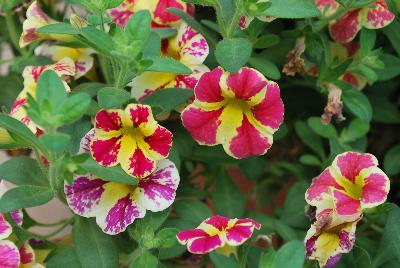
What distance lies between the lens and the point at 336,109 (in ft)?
3.01

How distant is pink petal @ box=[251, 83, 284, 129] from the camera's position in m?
0.78

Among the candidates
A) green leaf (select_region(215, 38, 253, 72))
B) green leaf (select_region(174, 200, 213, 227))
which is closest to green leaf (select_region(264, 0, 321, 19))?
green leaf (select_region(215, 38, 253, 72))

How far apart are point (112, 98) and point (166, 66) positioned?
0.07 m

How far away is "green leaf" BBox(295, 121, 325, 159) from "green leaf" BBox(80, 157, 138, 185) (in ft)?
1.16

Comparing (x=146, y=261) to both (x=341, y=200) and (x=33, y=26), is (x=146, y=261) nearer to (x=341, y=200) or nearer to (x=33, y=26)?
(x=341, y=200)

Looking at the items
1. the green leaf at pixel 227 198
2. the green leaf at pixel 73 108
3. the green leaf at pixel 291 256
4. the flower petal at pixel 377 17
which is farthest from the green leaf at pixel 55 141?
the flower petal at pixel 377 17

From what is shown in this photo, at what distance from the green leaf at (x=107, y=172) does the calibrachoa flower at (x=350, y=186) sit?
202 millimetres

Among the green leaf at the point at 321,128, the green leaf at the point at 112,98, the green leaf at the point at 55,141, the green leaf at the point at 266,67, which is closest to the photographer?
the green leaf at the point at 55,141

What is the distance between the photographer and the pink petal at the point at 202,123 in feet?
2.62

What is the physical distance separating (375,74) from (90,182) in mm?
400

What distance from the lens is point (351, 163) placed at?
31.4 inches

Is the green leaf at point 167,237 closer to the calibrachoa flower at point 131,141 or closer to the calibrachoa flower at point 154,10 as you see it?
the calibrachoa flower at point 131,141

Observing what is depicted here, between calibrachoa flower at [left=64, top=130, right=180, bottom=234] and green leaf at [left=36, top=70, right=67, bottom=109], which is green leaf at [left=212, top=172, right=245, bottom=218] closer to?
calibrachoa flower at [left=64, top=130, right=180, bottom=234]

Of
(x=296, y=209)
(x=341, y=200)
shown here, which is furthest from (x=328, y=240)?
(x=296, y=209)
